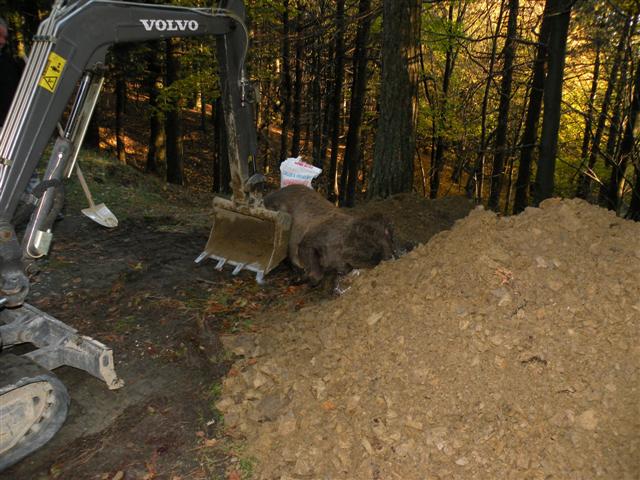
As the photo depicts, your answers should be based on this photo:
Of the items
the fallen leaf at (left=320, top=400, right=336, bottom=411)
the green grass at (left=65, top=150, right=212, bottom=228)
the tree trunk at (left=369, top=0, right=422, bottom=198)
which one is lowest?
the fallen leaf at (left=320, top=400, right=336, bottom=411)

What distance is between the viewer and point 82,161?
10.7 metres

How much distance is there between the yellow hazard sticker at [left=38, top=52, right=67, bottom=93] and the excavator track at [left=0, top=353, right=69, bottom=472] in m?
1.94

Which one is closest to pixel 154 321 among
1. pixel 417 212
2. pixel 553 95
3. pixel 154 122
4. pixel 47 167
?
pixel 47 167

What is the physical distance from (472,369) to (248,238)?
12.2 ft

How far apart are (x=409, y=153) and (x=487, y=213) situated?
3.42 metres

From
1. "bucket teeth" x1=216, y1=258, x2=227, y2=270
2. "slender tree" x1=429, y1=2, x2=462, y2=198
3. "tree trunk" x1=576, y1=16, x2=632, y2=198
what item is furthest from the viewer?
"slender tree" x1=429, y1=2, x2=462, y2=198

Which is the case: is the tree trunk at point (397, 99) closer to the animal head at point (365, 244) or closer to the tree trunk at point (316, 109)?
the animal head at point (365, 244)

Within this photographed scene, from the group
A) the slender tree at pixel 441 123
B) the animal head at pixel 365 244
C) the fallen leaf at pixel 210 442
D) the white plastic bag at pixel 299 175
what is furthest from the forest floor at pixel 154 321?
the slender tree at pixel 441 123

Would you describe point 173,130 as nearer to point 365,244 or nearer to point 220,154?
point 220,154

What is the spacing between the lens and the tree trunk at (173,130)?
47.5 feet

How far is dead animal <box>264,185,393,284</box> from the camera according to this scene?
5559 millimetres

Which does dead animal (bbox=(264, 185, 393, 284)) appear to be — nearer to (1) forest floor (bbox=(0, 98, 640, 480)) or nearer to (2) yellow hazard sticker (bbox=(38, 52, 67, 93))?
(1) forest floor (bbox=(0, 98, 640, 480))

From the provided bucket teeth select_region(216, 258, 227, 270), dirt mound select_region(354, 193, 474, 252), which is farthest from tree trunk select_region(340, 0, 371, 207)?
bucket teeth select_region(216, 258, 227, 270)

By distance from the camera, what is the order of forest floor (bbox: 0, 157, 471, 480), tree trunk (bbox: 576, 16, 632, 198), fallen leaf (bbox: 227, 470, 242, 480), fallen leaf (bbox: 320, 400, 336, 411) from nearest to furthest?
fallen leaf (bbox: 227, 470, 242, 480) < forest floor (bbox: 0, 157, 471, 480) < fallen leaf (bbox: 320, 400, 336, 411) < tree trunk (bbox: 576, 16, 632, 198)
